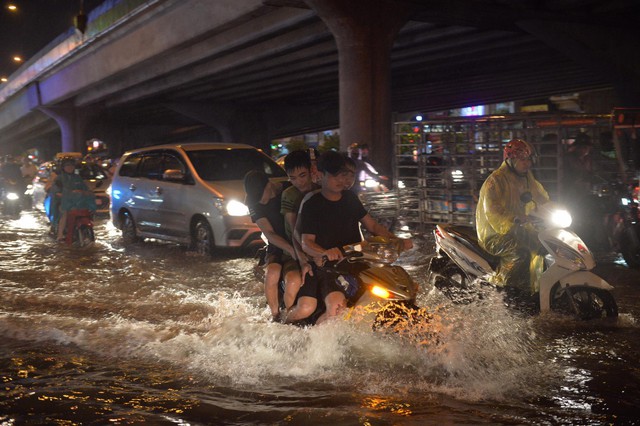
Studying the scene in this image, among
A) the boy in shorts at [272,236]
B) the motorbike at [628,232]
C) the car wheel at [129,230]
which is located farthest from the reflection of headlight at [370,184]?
the boy in shorts at [272,236]

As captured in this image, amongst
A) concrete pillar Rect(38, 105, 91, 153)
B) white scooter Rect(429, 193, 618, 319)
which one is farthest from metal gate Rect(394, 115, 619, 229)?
concrete pillar Rect(38, 105, 91, 153)

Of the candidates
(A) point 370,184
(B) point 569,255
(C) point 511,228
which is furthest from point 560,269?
(A) point 370,184

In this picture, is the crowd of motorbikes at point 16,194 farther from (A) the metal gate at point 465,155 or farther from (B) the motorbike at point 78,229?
(A) the metal gate at point 465,155

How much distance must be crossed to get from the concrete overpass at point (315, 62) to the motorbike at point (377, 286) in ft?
48.5

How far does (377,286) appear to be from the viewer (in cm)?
551

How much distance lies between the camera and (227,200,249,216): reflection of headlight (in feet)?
41.1

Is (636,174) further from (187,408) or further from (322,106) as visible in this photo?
(322,106)

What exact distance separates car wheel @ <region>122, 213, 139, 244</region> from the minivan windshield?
229cm

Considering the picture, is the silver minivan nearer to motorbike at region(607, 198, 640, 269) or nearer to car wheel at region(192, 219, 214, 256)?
car wheel at region(192, 219, 214, 256)

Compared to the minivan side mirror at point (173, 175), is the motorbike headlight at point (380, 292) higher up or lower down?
lower down

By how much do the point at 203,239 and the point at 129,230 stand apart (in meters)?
2.87

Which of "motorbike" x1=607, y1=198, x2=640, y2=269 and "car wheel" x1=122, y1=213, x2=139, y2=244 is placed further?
"car wheel" x1=122, y1=213, x2=139, y2=244

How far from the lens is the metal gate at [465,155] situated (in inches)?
500

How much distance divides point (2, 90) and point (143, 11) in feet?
114
